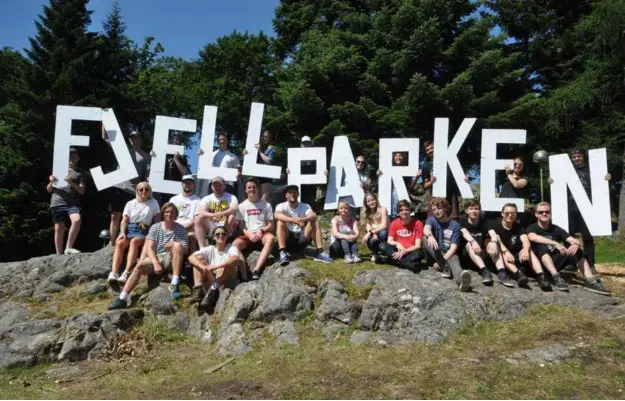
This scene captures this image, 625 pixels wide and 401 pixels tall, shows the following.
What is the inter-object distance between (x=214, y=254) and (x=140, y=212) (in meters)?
1.64

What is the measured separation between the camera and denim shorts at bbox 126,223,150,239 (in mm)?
8414

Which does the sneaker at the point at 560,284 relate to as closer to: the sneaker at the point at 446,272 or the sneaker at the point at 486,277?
the sneaker at the point at 486,277

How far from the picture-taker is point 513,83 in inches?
809

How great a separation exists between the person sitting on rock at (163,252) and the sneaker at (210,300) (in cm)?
55

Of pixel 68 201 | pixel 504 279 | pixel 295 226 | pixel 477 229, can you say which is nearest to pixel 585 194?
pixel 477 229

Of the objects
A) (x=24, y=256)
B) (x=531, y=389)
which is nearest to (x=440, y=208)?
(x=531, y=389)

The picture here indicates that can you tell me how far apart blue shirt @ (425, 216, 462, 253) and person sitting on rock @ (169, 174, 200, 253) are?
3848 millimetres

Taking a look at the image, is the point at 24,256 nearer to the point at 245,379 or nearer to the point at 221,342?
the point at 221,342

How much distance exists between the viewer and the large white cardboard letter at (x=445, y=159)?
9.60 metres

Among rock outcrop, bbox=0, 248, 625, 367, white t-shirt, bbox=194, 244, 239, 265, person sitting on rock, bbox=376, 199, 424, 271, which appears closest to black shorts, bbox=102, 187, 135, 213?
rock outcrop, bbox=0, 248, 625, 367

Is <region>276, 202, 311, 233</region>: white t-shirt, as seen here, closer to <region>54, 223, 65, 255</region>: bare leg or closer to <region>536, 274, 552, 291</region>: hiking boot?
<region>536, 274, 552, 291</region>: hiking boot

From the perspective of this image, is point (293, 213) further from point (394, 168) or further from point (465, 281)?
point (465, 281)

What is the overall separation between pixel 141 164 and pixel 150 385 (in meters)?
5.37

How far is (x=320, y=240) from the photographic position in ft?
29.0
